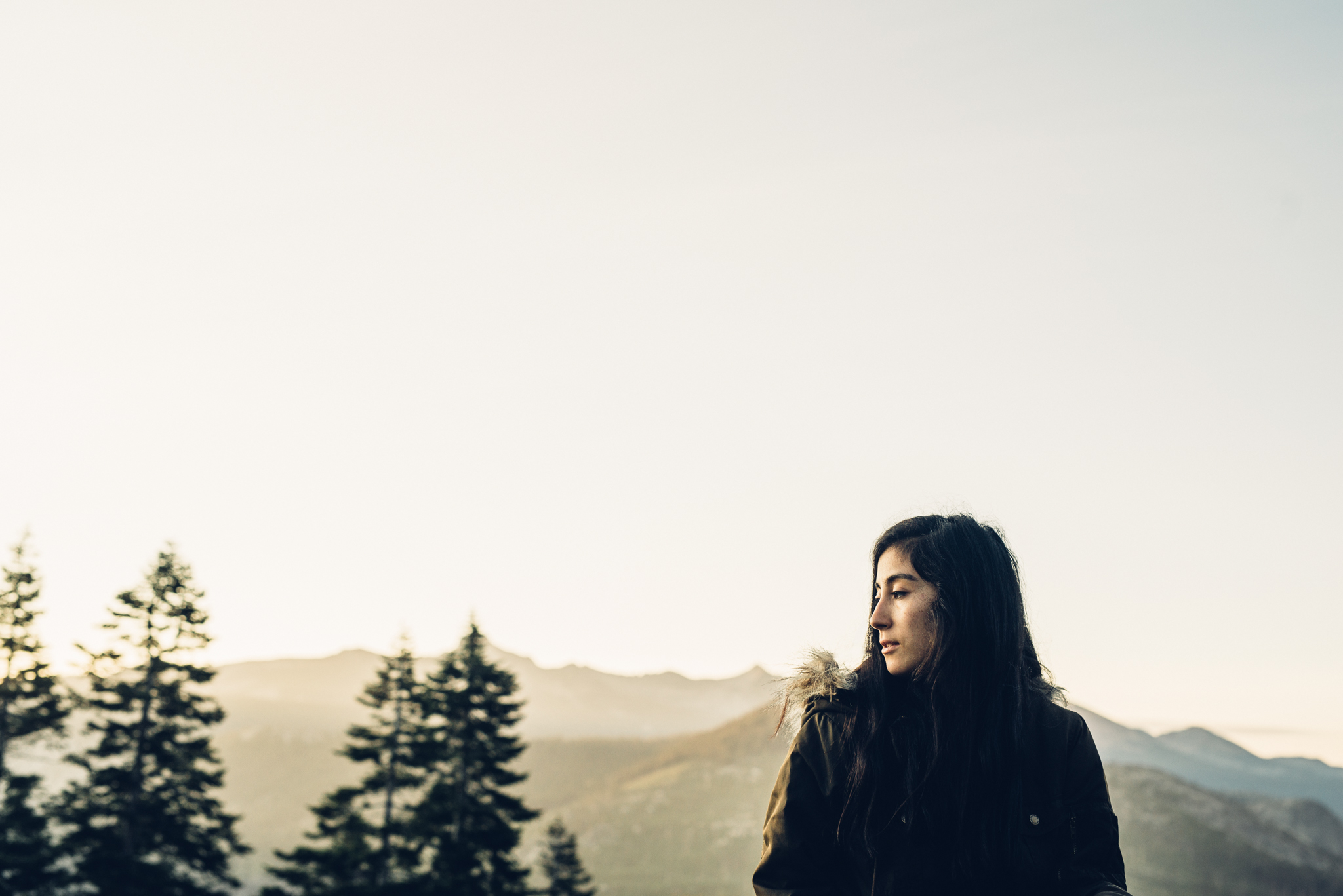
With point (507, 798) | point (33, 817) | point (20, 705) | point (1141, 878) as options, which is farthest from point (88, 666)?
point (1141, 878)

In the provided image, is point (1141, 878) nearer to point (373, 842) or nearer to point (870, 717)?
point (373, 842)

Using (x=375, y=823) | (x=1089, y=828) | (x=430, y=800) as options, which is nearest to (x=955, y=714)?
(x=1089, y=828)

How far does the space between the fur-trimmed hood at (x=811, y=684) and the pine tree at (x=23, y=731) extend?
33.3 m

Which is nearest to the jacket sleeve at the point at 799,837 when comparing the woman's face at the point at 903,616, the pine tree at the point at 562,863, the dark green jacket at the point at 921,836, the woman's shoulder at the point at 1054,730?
the dark green jacket at the point at 921,836

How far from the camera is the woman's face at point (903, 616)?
3.60 meters

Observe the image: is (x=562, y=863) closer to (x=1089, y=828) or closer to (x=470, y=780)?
(x=470, y=780)

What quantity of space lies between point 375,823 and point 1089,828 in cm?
3498

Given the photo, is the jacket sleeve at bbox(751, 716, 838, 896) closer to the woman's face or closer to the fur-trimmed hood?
the fur-trimmed hood

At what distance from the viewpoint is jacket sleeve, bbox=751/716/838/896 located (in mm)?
3258

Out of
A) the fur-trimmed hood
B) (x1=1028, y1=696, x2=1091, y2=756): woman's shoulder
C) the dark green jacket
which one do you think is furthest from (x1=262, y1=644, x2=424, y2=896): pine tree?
(x1=1028, y1=696, x2=1091, y2=756): woman's shoulder

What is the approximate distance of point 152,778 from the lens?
101ft

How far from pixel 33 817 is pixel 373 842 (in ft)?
34.2

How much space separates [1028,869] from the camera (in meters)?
3.28

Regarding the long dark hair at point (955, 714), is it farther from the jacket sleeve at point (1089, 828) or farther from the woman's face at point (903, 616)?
the jacket sleeve at point (1089, 828)
